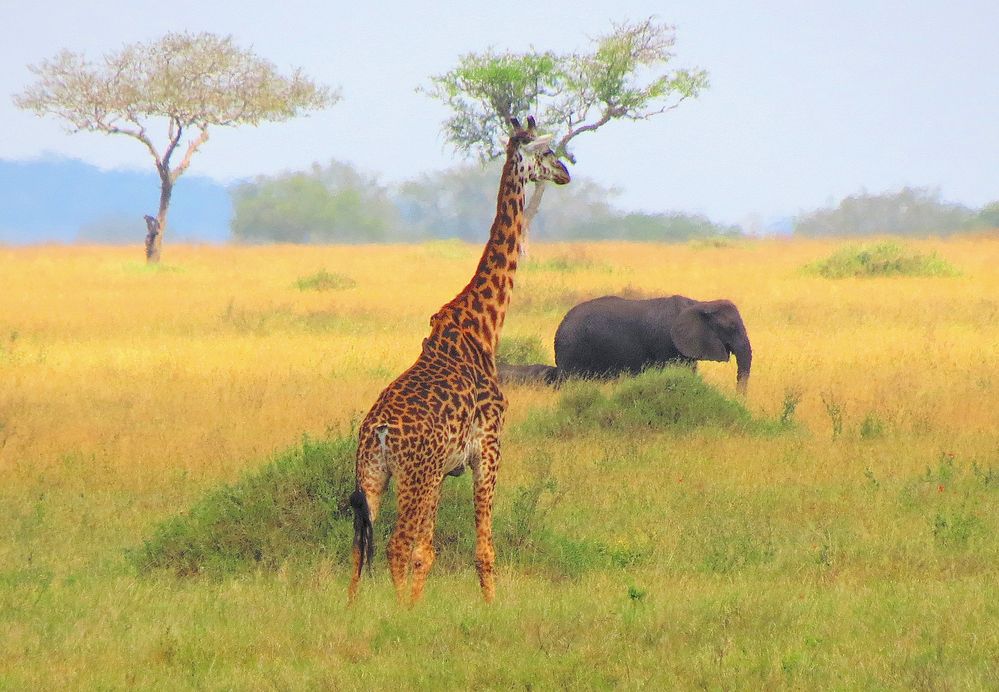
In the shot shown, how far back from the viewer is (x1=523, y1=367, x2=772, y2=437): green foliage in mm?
12648

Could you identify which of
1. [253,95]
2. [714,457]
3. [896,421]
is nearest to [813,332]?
[896,421]

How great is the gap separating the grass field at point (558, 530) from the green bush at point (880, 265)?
32.8 feet

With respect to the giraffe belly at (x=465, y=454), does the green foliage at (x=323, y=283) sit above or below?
below

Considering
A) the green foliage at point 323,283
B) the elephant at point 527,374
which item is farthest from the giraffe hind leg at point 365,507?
the green foliage at point 323,283

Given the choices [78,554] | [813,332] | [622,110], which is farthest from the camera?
[622,110]

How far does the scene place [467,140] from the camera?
159 ft

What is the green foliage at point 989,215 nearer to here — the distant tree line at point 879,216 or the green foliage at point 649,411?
the distant tree line at point 879,216

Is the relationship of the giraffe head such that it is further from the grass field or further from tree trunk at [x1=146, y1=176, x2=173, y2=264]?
tree trunk at [x1=146, y1=176, x2=173, y2=264]

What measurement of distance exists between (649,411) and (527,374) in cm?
397

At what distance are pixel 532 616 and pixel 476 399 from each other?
109 cm

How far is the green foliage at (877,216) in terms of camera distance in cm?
10112

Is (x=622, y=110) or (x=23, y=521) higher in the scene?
(x=622, y=110)

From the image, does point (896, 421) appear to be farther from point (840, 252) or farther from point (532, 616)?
point (840, 252)

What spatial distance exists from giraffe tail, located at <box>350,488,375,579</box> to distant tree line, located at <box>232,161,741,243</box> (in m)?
83.4
